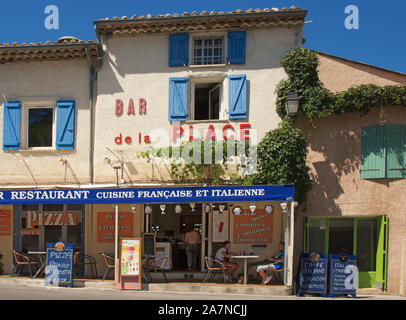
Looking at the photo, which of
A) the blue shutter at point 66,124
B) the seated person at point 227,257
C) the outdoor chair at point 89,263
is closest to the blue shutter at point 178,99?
the blue shutter at point 66,124

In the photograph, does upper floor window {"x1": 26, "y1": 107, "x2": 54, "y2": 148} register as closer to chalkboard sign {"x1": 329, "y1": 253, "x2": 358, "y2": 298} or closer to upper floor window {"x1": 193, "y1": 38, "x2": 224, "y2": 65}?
upper floor window {"x1": 193, "y1": 38, "x2": 224, "y2": 65}

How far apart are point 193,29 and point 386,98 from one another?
231 inches

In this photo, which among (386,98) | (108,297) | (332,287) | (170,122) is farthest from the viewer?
(170,122)

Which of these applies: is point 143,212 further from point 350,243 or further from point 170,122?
point 350,243

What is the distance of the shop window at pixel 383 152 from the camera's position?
442 inches

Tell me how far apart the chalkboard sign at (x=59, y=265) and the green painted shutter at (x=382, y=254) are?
846cm

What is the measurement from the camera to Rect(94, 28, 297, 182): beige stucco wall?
11.8 metres

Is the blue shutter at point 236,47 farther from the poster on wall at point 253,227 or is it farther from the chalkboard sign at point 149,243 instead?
the chalkboard sign at point 149,243

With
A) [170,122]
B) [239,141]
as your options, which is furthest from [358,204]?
[170,122]

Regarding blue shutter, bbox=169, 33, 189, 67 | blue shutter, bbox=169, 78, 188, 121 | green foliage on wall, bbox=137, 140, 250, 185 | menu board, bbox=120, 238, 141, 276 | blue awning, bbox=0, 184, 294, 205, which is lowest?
menu board, bbox=120, 238, 141, 276

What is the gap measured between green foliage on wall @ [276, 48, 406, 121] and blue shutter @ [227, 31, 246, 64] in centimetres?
142

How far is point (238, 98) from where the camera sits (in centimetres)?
1174

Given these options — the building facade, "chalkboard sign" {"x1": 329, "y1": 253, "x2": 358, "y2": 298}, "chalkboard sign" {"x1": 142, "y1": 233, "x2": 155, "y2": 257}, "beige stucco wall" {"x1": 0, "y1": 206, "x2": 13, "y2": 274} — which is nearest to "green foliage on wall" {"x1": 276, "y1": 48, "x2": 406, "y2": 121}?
the building facade

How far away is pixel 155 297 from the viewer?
9.65 metres
